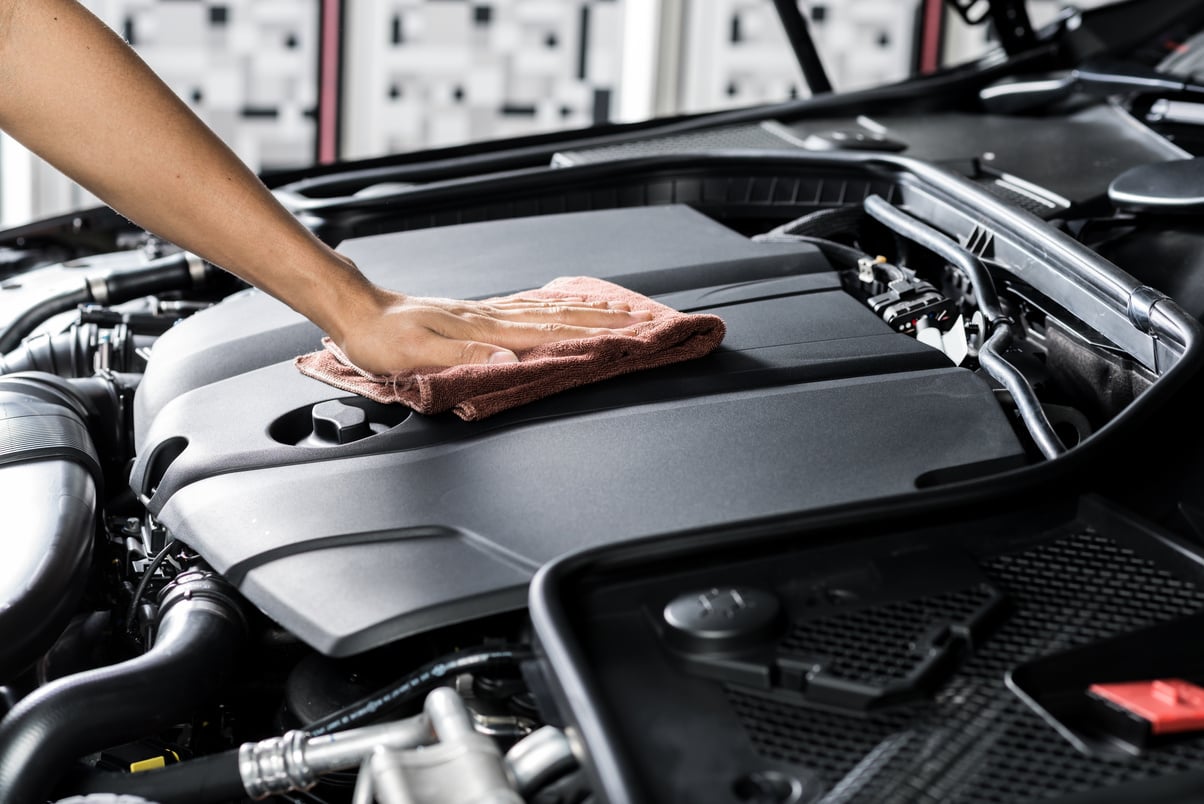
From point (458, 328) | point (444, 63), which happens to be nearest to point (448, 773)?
point (458, 328)

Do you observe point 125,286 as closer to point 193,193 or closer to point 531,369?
point 193,193

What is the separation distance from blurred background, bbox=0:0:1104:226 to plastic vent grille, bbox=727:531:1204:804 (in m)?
3.72

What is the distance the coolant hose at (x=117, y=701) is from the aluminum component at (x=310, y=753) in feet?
0.29

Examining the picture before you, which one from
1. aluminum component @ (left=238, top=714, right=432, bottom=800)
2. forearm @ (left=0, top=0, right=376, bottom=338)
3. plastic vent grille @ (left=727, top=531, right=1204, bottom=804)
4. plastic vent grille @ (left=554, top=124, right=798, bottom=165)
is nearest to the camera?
plastic vent grille @ (left=727, top=531, right=1204, bottom=804)

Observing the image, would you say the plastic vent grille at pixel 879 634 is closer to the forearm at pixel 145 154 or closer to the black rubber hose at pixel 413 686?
the black rubber hose at pixel 413 686

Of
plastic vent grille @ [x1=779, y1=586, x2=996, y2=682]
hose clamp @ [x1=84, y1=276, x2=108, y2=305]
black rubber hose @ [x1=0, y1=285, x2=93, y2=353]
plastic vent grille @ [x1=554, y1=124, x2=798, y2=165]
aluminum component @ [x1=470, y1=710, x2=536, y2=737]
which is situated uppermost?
plastic vent grille @ [x1=554, y1=124, x2=798, y2=165]

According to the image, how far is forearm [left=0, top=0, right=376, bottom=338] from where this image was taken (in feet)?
3.17

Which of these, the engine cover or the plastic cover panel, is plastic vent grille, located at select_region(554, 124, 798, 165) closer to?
the engine cover

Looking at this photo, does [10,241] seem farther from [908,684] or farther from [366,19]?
[366,19]

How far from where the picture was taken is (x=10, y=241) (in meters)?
1.77

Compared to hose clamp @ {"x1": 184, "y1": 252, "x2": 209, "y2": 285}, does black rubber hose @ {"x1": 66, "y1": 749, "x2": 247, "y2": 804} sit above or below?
below

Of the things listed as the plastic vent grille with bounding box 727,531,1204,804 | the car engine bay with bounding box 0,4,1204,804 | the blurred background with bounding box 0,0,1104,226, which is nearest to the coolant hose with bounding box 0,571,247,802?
the car engine bay with bounding box 0,4,1204,804

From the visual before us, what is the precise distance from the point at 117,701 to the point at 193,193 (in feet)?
1.36

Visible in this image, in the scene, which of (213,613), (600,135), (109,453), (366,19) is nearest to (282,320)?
(109,453)
